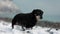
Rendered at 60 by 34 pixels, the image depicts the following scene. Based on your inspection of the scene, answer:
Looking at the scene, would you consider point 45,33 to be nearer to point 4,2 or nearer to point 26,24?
point 26,24

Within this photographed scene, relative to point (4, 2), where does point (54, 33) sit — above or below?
below

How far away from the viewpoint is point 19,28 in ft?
10.0

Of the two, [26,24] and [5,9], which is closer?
[26,24]

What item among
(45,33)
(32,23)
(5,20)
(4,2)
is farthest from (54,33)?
(4,2)

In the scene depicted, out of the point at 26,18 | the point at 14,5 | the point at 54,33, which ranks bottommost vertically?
the point at 54,33

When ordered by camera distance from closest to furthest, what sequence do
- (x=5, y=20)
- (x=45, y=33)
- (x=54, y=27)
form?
(x=45, y=33) → (x=54, y=27) → (x=5, y=20)

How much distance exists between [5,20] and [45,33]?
1.05 meters

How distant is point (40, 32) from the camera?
289 cm

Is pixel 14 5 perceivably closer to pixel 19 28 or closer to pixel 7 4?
pixel 7 4

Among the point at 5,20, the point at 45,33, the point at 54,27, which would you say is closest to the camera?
the point at 45,33

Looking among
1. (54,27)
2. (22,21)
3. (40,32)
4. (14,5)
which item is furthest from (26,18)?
(14,5)

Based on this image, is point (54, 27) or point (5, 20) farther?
point (5, 20)

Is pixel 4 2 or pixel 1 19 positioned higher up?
pixel 4 2

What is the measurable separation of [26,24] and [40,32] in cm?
23
